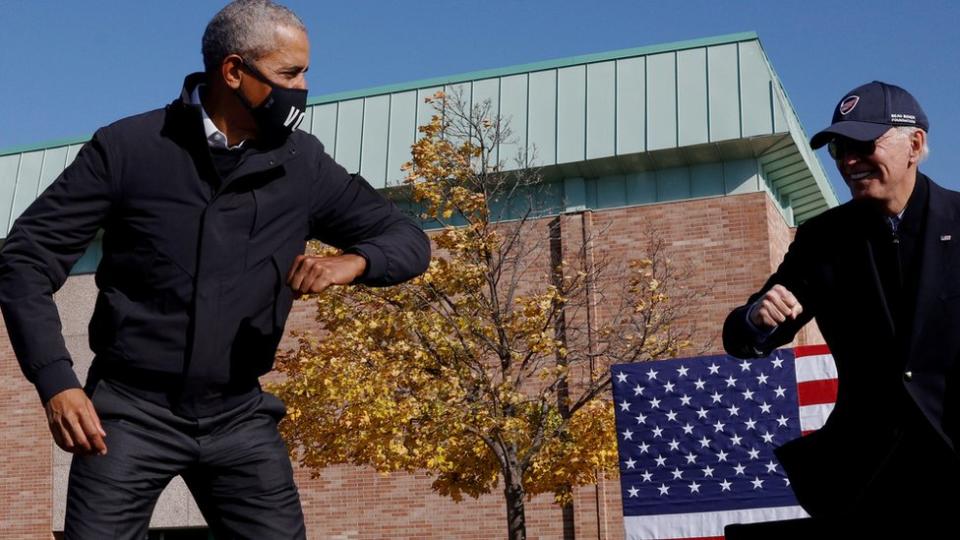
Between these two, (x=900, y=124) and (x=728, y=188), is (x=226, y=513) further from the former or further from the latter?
(x=728, y=188)

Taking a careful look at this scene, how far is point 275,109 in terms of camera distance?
3.50 m

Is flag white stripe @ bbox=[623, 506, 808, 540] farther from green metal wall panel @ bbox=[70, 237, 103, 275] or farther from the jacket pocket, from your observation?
green metal wall panel @ bbox=[70, 237, 103, 275]

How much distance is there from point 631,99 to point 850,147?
801 inches

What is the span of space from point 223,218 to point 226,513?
2.86 ft

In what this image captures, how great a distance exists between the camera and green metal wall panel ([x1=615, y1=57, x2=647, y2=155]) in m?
23.1

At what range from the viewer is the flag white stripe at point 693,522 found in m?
10.6

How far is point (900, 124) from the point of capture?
11.4 ft

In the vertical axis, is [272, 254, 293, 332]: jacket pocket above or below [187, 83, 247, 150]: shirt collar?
below

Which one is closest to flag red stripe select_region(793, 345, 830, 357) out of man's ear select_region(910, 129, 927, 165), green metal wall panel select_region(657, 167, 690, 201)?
man's ear select_region(910, 129, 927, 165)

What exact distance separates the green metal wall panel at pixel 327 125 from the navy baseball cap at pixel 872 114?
22476 millimetres

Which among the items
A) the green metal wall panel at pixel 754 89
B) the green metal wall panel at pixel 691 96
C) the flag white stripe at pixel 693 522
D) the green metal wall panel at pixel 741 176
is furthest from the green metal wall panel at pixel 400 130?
the flag white stripe at pixel 693 522

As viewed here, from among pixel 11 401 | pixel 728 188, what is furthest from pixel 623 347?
pixel 11 401

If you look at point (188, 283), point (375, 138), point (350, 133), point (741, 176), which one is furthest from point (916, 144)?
point (350, 133)

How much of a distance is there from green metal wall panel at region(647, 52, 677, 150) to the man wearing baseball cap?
1949 centimetres
